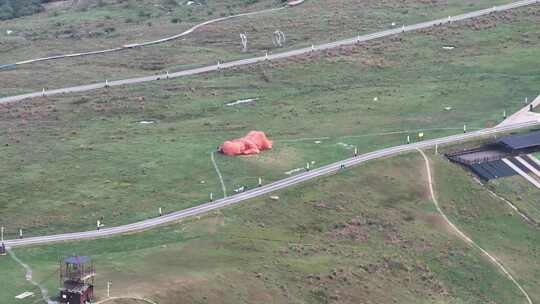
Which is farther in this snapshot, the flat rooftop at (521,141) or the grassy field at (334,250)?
the flat rooftop at (521,141)

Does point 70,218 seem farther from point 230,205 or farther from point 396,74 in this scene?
point 396,74

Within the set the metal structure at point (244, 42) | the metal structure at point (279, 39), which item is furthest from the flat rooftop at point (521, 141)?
the metal structure at point (244, 42)

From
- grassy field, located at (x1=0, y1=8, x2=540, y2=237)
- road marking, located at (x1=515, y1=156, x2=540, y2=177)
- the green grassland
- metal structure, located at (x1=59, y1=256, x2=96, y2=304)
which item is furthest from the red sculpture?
metal structure, located at (x1=59, y1=256, x2=96, y2=304)

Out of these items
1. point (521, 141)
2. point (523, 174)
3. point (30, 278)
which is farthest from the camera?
point (521, 141)

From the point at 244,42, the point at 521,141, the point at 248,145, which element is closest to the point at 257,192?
the point at 248,145

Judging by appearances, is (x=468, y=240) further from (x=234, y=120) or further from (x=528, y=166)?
(x=234, y=120)

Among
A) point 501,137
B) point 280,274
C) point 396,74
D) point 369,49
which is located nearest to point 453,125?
point 501,137

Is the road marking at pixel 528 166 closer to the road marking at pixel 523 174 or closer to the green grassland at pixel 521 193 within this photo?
the road marking at pixel 523 174
